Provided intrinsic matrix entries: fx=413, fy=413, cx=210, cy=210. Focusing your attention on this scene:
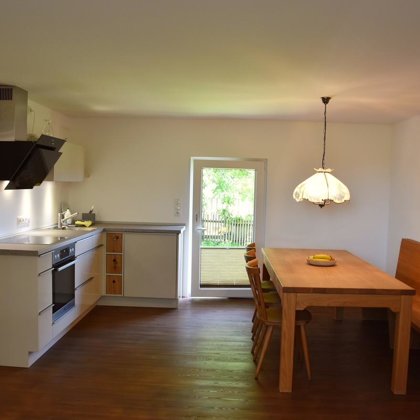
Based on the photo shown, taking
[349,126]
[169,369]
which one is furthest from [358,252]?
[169,369]

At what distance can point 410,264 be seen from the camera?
3.97m

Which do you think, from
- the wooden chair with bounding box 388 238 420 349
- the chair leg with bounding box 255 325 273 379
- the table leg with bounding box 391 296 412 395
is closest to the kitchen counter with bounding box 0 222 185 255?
the chair leg with bounding box 255 325 273 379

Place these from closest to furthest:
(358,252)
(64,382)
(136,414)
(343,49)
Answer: (343,49) → (136,414) → (64,382) → (358,252)

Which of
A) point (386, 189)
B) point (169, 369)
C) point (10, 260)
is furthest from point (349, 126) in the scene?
point (10, 260)

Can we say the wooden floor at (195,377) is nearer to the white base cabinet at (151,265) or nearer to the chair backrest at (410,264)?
the white base cabinet at (151,265)

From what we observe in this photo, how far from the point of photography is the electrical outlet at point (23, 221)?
4000 millimetres

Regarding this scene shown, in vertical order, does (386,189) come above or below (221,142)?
below

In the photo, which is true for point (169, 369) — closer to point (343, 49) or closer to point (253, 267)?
point (253, 267)

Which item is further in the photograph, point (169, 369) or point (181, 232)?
point (181, 232)

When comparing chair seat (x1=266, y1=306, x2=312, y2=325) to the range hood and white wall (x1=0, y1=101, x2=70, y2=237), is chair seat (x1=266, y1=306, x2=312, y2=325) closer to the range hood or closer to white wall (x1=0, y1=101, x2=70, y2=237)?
the range hood

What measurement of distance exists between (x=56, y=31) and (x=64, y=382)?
7.70ft

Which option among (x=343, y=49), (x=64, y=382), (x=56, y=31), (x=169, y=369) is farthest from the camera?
(x=169, y=369)

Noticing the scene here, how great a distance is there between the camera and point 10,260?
313cm

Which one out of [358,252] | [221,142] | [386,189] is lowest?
[358,252]
